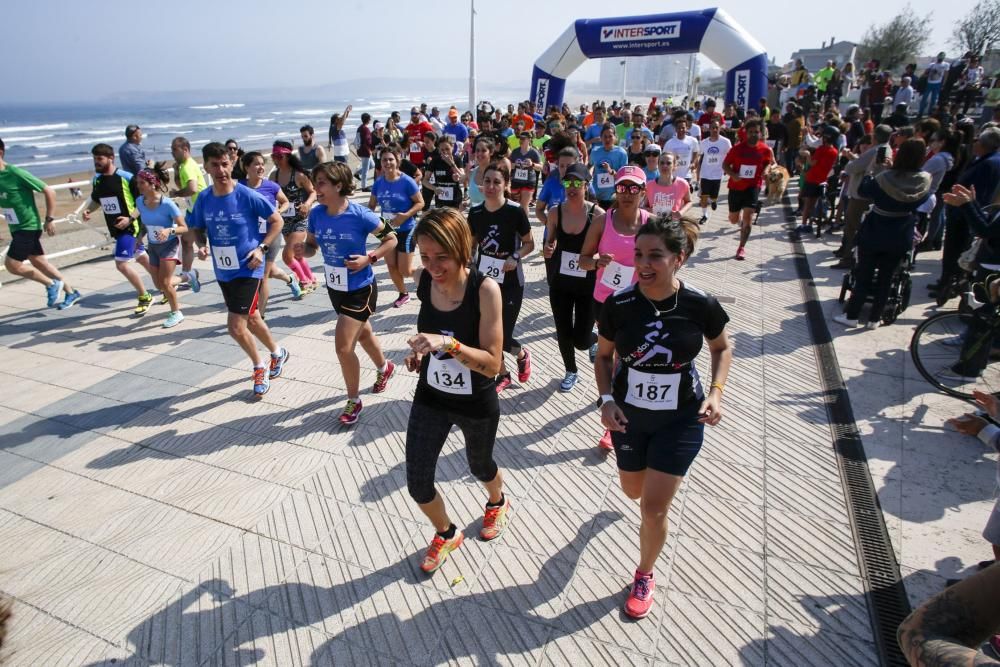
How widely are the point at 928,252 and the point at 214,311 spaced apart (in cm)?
1077

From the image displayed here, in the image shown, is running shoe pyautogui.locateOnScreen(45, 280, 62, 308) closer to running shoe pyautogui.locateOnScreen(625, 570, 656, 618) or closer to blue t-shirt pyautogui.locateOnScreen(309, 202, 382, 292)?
blue t-shirt pyautogui.locateOnScreen(309, 202, 382, 292)

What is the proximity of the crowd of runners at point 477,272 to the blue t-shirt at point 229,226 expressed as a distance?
0.04 ft

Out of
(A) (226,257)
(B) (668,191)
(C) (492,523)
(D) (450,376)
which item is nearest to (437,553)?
(C) (492,523)

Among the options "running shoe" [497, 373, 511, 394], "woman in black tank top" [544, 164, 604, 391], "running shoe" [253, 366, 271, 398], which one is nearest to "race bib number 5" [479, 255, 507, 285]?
"woman in black tank top" [544, 164, 604, 391]

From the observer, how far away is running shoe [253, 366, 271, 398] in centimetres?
491

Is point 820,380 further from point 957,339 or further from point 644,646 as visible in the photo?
point 644,646

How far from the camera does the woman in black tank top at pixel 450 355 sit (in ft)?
8.06

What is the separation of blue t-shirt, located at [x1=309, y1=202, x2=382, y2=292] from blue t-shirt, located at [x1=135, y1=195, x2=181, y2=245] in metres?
2.88

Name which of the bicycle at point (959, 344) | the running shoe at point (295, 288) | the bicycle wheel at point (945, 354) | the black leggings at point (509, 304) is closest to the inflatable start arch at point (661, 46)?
the bicycle at point (959, 344)

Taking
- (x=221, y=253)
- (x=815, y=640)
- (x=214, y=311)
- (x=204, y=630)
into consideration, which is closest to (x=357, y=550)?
(x=204, y=630)

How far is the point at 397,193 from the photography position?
6449 millimetres

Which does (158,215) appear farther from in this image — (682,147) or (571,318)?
(682,147)

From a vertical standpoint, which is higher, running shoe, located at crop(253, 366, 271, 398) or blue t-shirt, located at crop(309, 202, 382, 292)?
blue t-shirt, located at crop(309, 202, 382, 292)

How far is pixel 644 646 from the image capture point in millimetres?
2604
